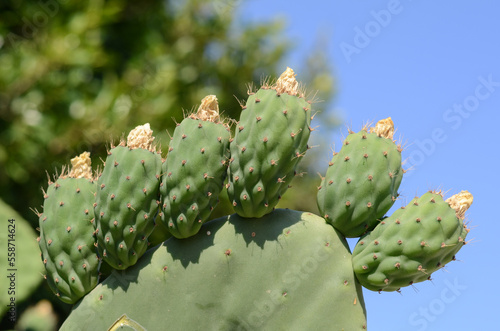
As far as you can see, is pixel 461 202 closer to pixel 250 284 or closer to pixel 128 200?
pixel 250 284

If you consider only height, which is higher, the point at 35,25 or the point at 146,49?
the point at 146,49

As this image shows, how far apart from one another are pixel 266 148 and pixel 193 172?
27 cm

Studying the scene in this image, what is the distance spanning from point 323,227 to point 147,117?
332cm

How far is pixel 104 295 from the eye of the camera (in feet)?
7.38

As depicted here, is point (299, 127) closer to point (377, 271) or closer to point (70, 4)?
point (377, 271)

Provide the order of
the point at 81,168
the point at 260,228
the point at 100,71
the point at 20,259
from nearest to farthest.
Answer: the point at 260,228 < the point at 81,168 < the point at 20,259 < the point at 100,71

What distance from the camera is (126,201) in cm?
215

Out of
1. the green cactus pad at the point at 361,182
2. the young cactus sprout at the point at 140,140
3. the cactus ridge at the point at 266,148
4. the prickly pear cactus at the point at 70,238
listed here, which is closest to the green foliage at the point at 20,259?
the prickly pear cactus at the point at 70,238

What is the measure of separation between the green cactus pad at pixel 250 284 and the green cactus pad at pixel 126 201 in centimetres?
13

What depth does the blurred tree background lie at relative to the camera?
507 cm

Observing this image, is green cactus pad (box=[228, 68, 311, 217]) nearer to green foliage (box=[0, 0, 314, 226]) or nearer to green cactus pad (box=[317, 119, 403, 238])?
green cactus pad (box=[317, 119, 403, 238])

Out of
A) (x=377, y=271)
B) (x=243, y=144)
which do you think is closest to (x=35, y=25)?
(x=243, y=144)

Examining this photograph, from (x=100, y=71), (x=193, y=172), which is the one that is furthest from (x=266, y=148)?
(x=100, y=71)

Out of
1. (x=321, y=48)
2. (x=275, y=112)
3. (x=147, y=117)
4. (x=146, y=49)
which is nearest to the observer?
(x=275, y=112)
